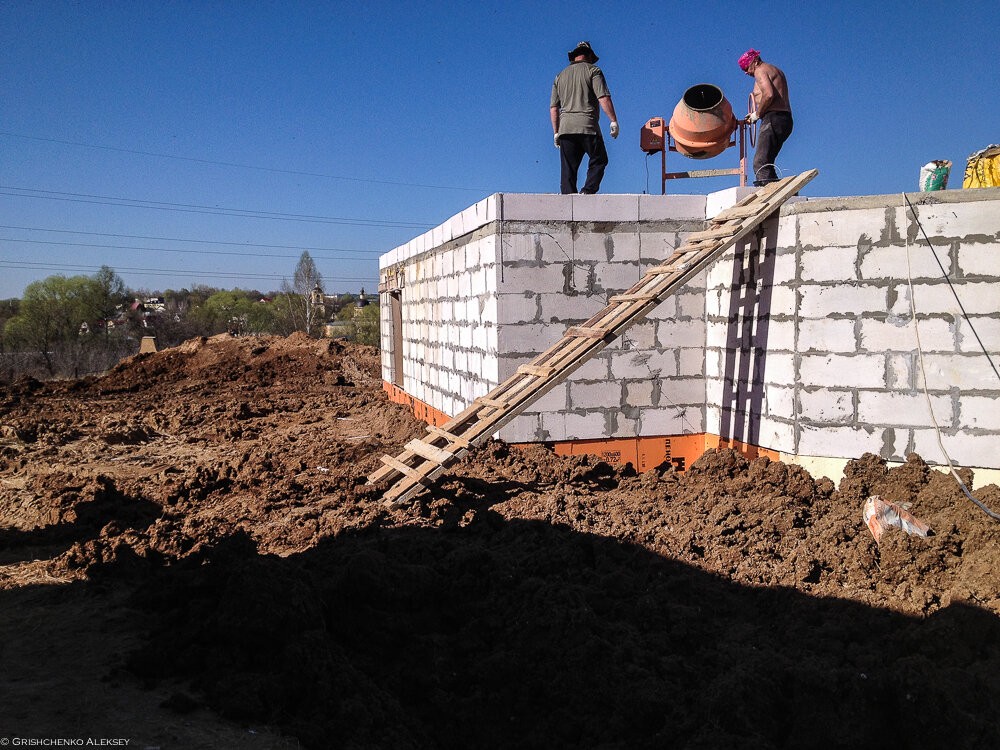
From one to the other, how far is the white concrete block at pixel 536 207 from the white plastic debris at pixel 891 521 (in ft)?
11.8

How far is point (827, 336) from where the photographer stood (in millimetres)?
5914

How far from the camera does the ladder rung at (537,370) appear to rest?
19.1 feet

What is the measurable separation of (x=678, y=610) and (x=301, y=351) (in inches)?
696

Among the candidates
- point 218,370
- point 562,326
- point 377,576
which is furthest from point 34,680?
point 218,370

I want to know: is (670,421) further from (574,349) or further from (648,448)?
(574,349)

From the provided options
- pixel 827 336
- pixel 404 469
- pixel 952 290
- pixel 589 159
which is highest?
pixel 589 159

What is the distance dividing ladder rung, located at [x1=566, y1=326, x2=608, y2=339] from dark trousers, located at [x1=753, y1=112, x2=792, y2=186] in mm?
2376

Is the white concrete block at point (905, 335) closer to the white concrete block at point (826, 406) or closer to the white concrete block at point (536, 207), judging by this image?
the white concrete block at point (826, 406)

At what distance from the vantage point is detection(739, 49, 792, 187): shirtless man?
22.4 feet

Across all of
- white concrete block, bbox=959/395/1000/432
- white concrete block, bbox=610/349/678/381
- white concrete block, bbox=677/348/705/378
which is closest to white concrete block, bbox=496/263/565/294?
white concrete block, bbox=610/349/678/381

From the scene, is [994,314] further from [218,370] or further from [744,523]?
[218,370]

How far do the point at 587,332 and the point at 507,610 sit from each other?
266cm

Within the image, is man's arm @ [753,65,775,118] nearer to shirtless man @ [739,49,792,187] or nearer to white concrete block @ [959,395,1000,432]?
shirtless man @ [739,49,792,187]

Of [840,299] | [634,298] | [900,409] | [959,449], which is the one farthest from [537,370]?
[959,449]
